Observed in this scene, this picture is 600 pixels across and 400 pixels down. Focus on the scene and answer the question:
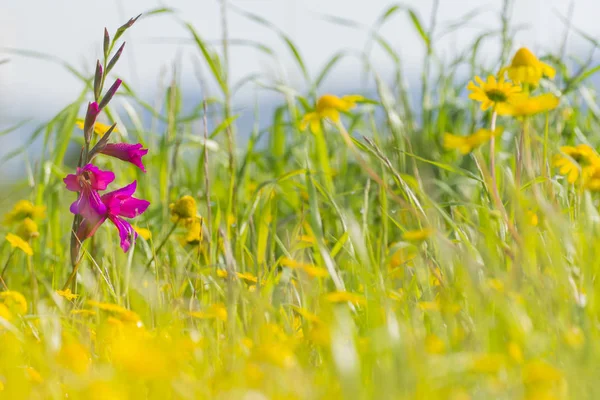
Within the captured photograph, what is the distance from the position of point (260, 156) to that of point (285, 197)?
50 centimetres

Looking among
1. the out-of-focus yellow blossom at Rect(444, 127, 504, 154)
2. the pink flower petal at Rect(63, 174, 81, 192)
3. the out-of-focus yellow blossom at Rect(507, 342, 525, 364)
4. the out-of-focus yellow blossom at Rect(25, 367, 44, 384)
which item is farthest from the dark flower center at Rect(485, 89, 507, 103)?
the out-of-focus yellow blossom at Rect(25, 367, 44, 384)

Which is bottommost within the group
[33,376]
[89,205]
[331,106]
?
[33,376]

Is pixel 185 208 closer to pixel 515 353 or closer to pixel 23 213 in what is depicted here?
pixel 23 213

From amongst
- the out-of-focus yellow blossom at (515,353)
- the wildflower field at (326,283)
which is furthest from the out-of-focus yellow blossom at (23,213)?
the out-of-focus yellow blossom at (515,353)

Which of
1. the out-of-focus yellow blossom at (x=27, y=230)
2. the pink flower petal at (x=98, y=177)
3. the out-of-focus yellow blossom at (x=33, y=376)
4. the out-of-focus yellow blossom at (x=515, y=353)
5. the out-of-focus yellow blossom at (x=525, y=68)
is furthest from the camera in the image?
the out-of-focus yellow blossom at (x=27, y=230)

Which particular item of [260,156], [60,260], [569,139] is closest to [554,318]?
[60,260]

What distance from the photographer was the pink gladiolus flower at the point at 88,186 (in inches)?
62.2

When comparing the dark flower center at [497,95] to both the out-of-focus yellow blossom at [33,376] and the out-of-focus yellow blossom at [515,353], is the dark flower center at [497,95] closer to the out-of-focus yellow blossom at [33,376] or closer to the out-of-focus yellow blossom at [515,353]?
the out-of-focus yellow blossom at [515,353]

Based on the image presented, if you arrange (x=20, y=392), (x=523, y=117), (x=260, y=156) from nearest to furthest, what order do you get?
(x=20, y=392), (x=523, y=117), (x=260, y=156)

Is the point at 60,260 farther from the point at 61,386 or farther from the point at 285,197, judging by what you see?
the point at 61,386

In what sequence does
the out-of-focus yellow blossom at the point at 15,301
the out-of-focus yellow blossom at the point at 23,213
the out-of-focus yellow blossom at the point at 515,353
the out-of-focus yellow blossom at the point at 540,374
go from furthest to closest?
the out-of-focus yellow blossom at the point at 23,213, the out-of-focus yellow blossom at the point at 15,301, the out-of-focus yellow blossom at the point at 515,353, the out-of-focus yellow blossom at the point at 540,374

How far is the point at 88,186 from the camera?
1.60 m

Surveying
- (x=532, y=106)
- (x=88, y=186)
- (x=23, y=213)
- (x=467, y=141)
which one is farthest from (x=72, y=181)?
(x=532, y=106)

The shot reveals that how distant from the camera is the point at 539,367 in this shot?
2.72ft
